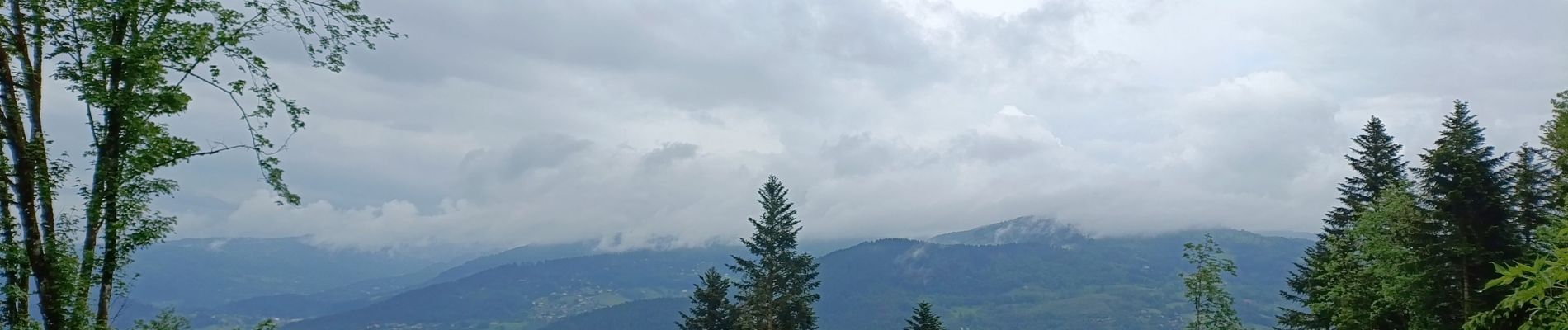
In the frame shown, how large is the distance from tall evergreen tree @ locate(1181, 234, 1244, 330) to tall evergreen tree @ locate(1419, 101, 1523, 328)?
21.7 feet

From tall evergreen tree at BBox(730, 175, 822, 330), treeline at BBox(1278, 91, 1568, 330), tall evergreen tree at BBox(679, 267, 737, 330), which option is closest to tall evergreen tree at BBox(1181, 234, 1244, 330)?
treeline at BBox(1278, 91, 1568, 330)

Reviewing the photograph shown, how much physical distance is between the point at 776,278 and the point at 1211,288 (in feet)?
78.8

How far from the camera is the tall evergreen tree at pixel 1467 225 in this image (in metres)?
27.9

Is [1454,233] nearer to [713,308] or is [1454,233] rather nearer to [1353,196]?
[1353,196]

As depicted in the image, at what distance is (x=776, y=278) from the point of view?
4912 cm

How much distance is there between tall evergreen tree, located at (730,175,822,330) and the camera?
158 ft

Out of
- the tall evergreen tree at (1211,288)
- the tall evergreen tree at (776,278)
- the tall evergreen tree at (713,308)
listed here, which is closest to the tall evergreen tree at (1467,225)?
the tall evergreen tree at (1211,288)

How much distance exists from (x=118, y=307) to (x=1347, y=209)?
165 feet

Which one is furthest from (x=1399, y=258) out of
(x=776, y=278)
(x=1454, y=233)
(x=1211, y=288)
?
(x=776, y=278)

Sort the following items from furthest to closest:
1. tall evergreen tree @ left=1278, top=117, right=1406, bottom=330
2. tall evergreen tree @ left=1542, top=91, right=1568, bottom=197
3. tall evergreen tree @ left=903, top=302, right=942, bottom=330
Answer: tall evergreen tree @ left=903, top=302, right=942, bottom=330 → tall evergreen tree @ left=1278, top=117, right=1406, bottom=330 → tall evergreen tree @ left=1542, top=91, right=1568, bottom=197

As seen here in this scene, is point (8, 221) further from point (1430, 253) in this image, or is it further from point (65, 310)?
point (1430, 253)

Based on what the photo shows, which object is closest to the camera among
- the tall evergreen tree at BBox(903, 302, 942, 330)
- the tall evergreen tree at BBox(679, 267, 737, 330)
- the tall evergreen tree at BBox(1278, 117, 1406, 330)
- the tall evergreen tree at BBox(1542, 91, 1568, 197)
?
the tall evergreen tree at BBox(1542, 91, 1568, 197)

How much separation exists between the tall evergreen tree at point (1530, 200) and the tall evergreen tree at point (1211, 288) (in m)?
8.97

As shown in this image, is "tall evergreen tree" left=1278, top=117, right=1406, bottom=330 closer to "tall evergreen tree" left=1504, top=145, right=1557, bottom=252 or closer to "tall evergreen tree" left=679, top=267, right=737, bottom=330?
"tall evergreen tree" left=1504, top=145, right=1557, bottom=252
